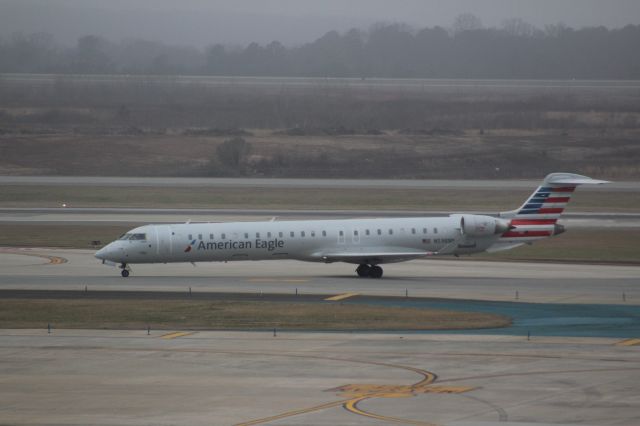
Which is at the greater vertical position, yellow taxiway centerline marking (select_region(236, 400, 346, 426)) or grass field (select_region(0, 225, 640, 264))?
grass field (select_region(0, 225, 640, 264))

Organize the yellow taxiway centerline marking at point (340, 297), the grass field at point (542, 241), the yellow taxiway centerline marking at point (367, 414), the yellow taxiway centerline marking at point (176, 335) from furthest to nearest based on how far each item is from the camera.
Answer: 1. the grass field at point (542, 241)
2. the yellow taxiway centerline marking at point (340, 297)
3. the yellow taxiway centerline marking at point (176, 335)
4. the yellow taxiway centerline marking at point (367, 414)

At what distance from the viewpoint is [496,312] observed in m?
39.5

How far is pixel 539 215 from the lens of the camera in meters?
51.8

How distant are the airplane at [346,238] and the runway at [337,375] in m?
6.44

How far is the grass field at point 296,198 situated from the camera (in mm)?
80750

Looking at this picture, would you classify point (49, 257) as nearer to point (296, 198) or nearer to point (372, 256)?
point (372, 256)

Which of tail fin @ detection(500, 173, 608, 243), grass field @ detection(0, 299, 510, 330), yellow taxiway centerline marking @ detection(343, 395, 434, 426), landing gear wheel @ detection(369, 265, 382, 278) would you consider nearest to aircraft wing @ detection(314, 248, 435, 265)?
landing gear wheel @ detection(369, 265, 382, 278)

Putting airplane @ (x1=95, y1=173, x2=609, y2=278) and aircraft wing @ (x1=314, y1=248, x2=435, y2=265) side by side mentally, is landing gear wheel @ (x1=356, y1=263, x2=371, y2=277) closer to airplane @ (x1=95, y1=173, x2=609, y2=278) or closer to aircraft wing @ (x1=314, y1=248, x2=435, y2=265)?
airplane @ (x1=95, y1=173, x2=609, y2=278)

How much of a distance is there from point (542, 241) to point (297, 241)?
20321 mm

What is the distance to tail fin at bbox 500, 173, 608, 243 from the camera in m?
51.6

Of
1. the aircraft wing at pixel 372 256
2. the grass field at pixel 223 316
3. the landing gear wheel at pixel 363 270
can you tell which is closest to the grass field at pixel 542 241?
the aircraft wing at pixel 372 256

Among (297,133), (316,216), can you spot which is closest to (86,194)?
(316,216)

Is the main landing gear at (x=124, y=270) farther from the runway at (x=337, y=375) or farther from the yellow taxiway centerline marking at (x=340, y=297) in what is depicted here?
the yellow taxiway centerline marking at (x=340, y=297)

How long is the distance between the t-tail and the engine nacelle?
22.9 inches
